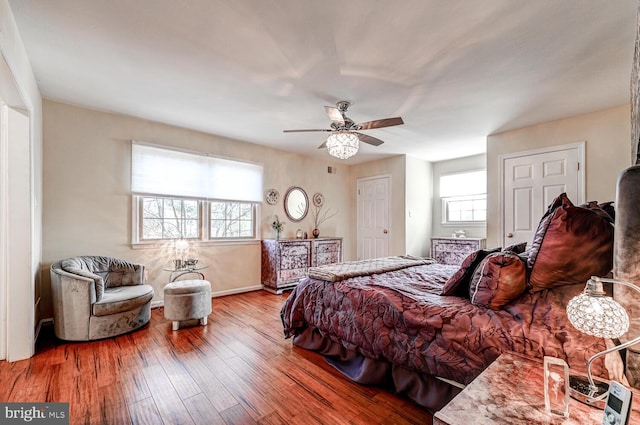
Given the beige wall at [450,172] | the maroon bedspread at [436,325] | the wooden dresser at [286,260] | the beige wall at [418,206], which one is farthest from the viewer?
the beige wall at [418,206]

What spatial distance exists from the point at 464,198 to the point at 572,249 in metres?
4.49

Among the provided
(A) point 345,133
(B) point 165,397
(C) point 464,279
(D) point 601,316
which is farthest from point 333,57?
(B) point 165,397

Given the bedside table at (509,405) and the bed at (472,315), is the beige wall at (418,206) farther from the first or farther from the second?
the bedside table at (509,405)

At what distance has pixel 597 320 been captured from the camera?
98 cm

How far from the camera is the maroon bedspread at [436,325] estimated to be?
1456 mm

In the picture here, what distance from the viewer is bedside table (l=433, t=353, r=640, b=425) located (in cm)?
94

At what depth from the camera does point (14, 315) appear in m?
2.41

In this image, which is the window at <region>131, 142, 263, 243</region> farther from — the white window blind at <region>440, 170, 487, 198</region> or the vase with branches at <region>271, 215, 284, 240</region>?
the white window blind at <region>440, 170, 487, 198</region>

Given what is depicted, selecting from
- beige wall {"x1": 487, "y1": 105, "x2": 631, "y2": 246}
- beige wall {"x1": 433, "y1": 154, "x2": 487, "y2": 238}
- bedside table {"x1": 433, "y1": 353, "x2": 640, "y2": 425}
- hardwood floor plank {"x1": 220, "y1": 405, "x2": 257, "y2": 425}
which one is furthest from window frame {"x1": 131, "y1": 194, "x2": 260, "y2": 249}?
beige wall {"x1": 487, "y1": 105, "x2": 631, "y2": 246}

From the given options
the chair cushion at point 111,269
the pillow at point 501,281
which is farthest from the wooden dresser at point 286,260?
the pillow at point 501,281

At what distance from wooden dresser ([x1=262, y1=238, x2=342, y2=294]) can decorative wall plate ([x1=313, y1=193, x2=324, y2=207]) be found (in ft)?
3.23

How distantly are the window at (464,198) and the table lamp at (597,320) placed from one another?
4.79m

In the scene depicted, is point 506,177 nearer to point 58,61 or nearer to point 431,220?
point 431,220

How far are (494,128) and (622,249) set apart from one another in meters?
3.40
